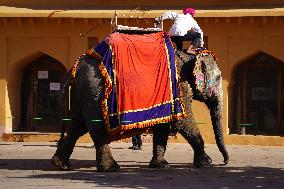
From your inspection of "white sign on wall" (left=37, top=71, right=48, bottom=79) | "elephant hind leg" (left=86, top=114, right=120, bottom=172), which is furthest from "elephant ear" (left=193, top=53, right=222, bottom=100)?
"white sign on wall" (left=37, top=71, right=48, bottom=79)

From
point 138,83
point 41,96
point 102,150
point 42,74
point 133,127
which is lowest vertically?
point 102,150

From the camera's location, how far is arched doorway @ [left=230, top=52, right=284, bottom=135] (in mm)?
19594

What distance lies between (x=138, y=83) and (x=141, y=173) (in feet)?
4.74

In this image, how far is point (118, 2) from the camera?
2028 cm

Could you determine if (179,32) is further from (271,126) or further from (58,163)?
(271,126)

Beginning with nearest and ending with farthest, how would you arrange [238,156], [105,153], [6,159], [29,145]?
[105,153] → [6,159] → [238,156] → [29,145]

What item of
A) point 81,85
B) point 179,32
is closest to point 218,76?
point 179,32

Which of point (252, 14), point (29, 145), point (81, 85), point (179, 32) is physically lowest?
point (29, 145)

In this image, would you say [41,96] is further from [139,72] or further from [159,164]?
[139,72]

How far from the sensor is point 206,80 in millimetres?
11305

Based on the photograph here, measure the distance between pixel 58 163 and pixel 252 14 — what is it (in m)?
9.57

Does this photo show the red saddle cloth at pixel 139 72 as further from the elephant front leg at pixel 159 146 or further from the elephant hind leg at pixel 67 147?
the elephant hind leg at pixel 67 147

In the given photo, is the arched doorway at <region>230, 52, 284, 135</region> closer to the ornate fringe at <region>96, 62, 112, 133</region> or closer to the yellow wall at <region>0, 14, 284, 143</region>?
the yellow wall at <region>0, 14, 284, 143</region>

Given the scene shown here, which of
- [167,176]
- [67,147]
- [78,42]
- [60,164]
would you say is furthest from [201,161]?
[78,42]
